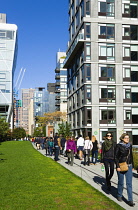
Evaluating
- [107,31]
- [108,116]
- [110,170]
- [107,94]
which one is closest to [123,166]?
[110,170]

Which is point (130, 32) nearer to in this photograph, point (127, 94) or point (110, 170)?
point (127, 94)

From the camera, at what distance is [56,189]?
9680 millimetres

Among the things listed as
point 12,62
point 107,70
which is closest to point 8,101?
point 12,62

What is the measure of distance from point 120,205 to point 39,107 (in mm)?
147810

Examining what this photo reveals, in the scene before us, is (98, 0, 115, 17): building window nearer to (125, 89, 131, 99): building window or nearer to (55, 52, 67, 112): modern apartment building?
(125, 89, 131, 99): building window

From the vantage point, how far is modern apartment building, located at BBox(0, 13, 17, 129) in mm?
104812

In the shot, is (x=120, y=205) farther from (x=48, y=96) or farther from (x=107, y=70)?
(x=48, y=96)

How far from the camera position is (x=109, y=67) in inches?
1702

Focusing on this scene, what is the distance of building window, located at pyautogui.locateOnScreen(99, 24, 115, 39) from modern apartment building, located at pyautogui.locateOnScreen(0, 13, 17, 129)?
218 ft

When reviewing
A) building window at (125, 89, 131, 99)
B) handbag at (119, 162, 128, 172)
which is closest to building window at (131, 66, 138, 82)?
building window at (125, 89, 131, 99)

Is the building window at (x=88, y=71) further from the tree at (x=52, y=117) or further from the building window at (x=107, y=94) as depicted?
the tree at (x=52, y=117)

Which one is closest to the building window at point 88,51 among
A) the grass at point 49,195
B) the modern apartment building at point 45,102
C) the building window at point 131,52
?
the building window at point 131,52

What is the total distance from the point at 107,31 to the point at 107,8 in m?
3.44

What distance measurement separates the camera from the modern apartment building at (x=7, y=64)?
105m
